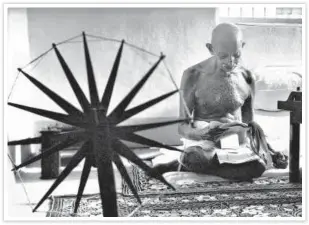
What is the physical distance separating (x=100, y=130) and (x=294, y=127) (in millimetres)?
1378

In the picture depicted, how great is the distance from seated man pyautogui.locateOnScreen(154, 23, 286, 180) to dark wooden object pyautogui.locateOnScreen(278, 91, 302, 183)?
200mm

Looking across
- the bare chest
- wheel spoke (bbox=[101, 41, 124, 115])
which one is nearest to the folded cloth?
the bare chest

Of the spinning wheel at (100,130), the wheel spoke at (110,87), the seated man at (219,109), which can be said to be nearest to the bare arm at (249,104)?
the seated man at (219,109)

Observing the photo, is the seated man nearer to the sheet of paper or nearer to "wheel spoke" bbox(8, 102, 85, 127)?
the sheet of paper

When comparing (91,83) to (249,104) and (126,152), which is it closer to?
(126,152)

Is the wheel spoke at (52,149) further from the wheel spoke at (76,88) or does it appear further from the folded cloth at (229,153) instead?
the folded cloth at (229,153)

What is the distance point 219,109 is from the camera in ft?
11.8

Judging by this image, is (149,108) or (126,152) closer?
(126,152)

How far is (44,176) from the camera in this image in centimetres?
333

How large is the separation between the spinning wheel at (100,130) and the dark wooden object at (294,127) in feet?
2.93

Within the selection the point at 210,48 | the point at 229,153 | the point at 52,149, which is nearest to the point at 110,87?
the point at 52,149

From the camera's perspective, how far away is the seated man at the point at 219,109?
346cm

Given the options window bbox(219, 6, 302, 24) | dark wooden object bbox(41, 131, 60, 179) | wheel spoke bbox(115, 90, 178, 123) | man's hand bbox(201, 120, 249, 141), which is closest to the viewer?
wheel spoke bbox(115, 90, 178, 123)

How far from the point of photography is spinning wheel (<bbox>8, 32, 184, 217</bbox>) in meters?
3.15
